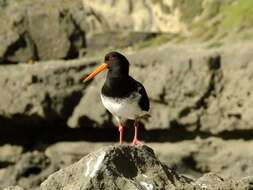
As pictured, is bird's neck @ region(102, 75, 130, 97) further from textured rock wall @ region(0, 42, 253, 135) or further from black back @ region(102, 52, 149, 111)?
textured rock wall @ region(0, 42, 253, 135)

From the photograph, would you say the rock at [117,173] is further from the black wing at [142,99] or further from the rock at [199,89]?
the rock at [199,89]

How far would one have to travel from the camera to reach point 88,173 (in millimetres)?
5406

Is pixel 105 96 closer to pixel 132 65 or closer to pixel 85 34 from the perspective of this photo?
pixel 132 65

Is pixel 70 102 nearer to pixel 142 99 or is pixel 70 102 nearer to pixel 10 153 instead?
pixel 10 153

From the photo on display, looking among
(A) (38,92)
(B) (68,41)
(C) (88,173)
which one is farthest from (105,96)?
(B) (68,41)

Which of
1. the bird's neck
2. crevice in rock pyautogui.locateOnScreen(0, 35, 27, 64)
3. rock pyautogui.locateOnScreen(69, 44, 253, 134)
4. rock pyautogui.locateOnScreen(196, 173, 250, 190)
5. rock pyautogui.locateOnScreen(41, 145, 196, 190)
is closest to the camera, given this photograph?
rock pyautogui.locateOnScreen(41, 145, 196, 190)

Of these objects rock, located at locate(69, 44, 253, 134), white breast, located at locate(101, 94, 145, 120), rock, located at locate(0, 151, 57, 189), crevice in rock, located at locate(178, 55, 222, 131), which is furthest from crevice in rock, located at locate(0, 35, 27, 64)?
white breast, located at locate(101, 94, 145, 120)

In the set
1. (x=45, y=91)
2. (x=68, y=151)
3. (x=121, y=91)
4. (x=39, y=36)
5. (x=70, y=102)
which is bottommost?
(x=68, y=151)

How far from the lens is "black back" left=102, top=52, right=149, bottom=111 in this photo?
7.64 m

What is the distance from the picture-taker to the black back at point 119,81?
Answer: 7637 mm

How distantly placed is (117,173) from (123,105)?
2.23 meters

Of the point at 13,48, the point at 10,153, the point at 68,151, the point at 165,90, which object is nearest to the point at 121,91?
the point at 165,90

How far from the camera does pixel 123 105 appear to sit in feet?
25.1

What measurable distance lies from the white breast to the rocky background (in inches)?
91.4
